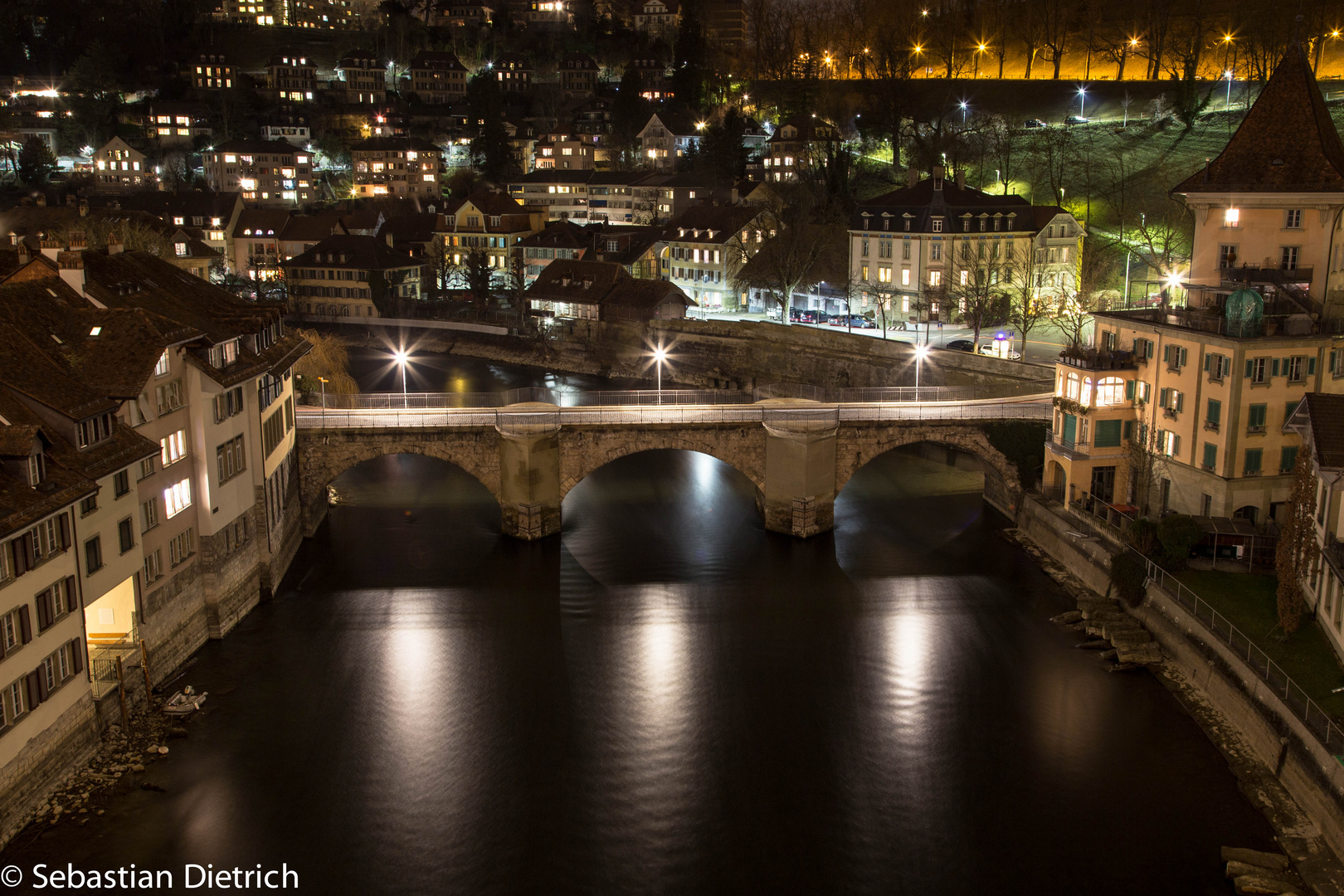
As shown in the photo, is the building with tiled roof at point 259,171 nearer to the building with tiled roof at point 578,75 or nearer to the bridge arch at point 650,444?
the building with tiled roof at point 578,75

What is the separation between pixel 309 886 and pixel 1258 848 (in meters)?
19.8

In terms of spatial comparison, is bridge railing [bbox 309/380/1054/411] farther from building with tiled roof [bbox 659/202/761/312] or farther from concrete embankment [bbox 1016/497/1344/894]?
building with tiled roof [bbox 659/202/761/312]

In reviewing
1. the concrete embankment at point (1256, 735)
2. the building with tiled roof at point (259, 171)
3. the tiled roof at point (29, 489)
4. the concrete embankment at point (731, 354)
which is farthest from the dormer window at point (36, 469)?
the building with tiled roof at point (259, 171)

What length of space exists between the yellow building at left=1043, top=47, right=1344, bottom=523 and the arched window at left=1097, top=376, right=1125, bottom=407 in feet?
0.27

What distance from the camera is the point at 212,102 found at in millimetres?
136625

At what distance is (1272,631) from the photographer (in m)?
29.7

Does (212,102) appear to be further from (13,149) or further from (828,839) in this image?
(828,839)

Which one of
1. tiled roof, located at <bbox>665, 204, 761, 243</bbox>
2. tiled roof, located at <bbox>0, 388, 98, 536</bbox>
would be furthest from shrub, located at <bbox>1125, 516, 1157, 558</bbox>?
tiled roof, located at <bbox>665, 204, 761, 243</bbox>

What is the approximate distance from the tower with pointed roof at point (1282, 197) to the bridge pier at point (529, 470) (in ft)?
81.2

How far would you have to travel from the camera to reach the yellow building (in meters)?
36.6

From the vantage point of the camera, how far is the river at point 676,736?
24359 millimetres

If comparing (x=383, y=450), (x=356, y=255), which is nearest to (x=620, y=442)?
(x=383, y=450)

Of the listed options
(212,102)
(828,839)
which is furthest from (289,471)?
(212,102)

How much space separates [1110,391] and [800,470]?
11.4 m
